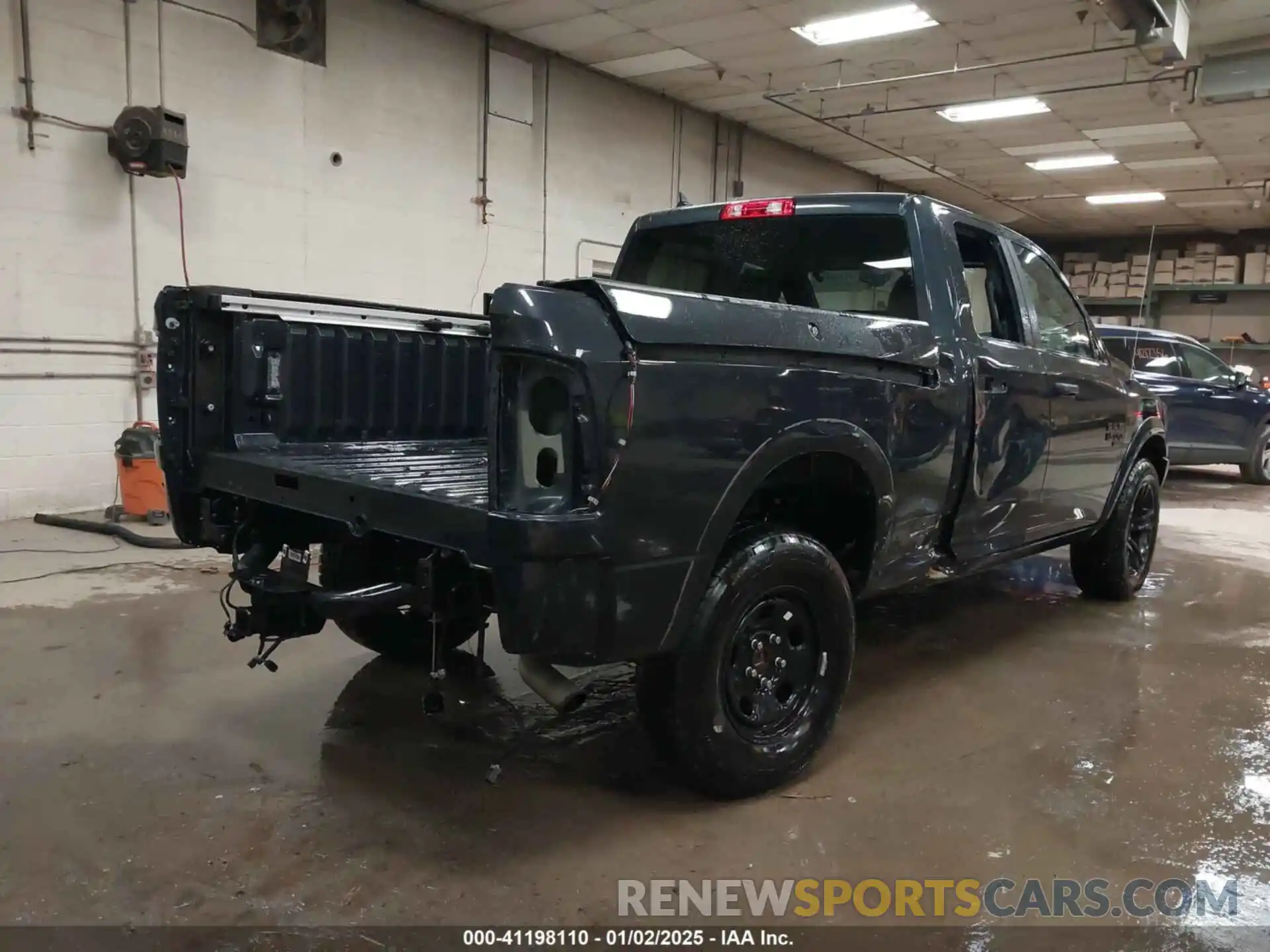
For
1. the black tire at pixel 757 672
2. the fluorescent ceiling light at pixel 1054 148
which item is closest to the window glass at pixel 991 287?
the black tire at pixel 757 672

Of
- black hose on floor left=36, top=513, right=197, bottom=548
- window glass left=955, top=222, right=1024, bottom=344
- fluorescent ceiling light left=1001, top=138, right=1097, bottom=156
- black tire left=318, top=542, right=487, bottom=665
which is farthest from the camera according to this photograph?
fluorescent ceiling light left=1001, top=138, right=1097, bottom=156

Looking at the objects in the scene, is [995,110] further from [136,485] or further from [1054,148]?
[136,485]

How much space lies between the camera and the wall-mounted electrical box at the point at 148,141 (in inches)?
259

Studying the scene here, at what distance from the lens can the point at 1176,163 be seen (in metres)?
14.2

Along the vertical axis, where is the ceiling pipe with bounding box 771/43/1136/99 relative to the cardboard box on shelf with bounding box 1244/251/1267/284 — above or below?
above

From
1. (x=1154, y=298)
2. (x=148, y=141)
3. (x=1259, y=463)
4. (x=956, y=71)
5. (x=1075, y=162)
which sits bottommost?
(x=1259, y=463)

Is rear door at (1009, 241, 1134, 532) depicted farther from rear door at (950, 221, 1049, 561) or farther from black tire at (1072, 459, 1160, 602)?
black tire at (1072, 459, 1160, 602)

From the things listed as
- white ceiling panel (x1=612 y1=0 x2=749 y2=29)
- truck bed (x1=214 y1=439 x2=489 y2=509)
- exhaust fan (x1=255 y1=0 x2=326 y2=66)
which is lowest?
truck bed (x1=214 y1=439 x2=489 y2=509)

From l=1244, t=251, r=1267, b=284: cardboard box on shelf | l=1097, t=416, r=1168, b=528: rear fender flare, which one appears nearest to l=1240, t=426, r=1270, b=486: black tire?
l=1244, t=251, r=1267, b=284: cardboard box on shelf

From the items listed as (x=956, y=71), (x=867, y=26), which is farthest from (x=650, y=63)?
(x=956, y=71)

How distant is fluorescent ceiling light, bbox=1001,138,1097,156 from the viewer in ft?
43.5

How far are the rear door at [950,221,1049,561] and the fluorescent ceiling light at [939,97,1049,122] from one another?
834cm

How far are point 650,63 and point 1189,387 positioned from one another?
736 cm

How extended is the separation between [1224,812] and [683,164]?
1079 cm
